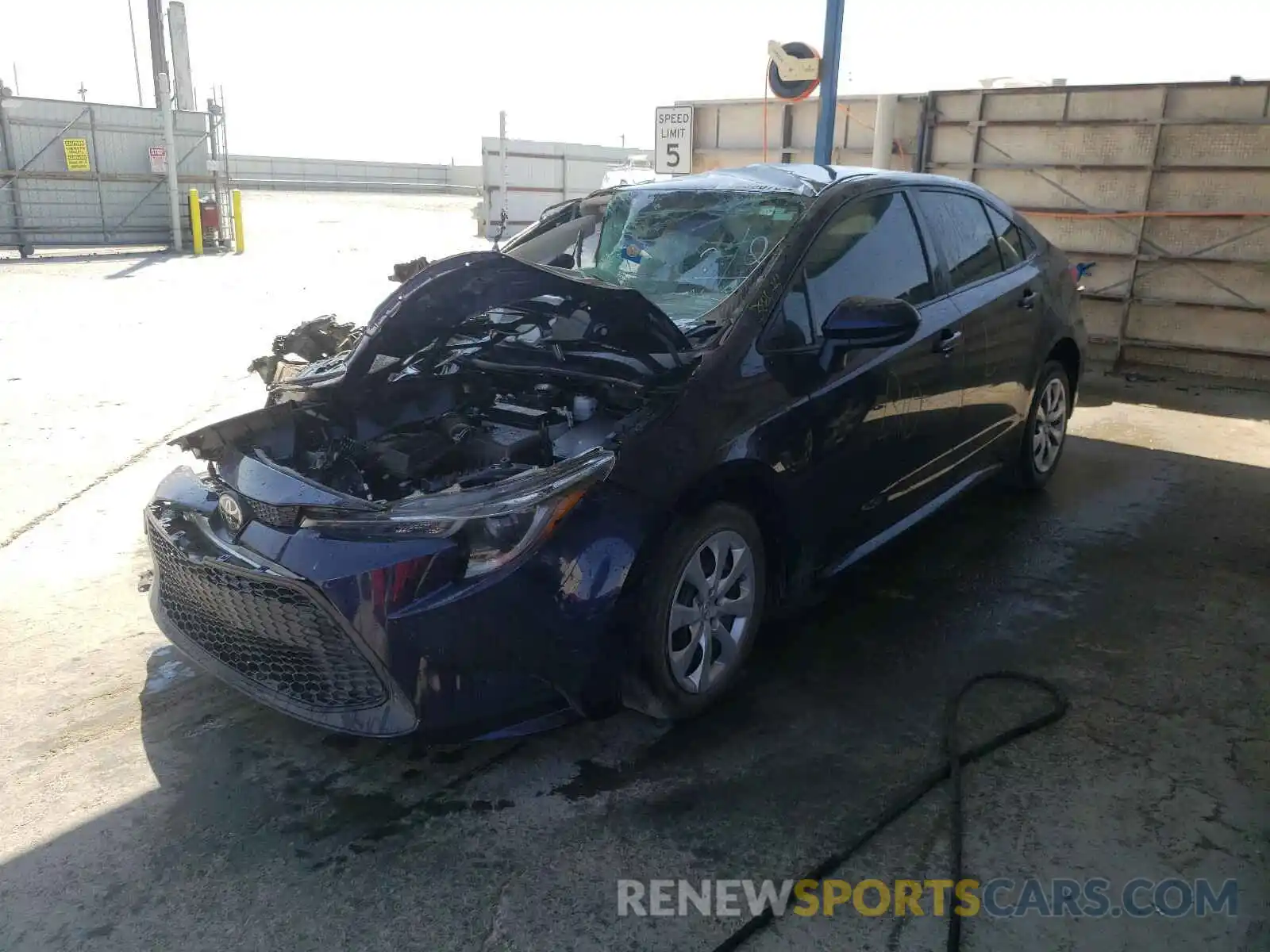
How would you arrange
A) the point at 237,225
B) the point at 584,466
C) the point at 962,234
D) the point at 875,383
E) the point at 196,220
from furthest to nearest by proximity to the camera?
the point at 237,225 → the point at 196,220 → the point at 962,234 → the point at 875,383 → the point at 584,466

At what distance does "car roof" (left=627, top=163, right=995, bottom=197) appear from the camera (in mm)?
3779

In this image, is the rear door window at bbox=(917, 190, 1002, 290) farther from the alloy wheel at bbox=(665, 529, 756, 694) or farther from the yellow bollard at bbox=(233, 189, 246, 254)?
the yellow bollard at bbox=(233, 189, 246, 254)

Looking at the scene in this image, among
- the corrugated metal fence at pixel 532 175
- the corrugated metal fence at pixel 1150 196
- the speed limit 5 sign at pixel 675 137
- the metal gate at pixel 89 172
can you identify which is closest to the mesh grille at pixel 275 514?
the corrugated metal fence at pixel 1150 196

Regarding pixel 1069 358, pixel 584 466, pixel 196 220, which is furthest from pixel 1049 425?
pixel 196 220

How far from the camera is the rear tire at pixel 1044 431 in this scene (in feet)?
16.7

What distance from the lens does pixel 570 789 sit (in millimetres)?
2781

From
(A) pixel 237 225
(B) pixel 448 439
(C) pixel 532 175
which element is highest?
(C) pixel 532 175

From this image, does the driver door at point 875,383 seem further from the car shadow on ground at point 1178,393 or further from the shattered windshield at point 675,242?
the car shadow on ground at point 1178,393

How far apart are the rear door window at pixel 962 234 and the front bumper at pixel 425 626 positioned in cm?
226

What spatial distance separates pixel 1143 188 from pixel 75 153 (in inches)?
711

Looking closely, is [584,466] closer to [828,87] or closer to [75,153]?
[828,87]

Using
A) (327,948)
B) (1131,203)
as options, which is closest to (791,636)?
(327,948)

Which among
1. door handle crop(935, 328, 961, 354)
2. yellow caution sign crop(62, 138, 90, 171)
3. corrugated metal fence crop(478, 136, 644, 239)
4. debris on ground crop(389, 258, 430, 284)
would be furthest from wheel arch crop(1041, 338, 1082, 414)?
yellow caution sign crop(62, 138, 90, 171)

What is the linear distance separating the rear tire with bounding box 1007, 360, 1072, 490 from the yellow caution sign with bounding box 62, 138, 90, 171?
1876 centimetres
